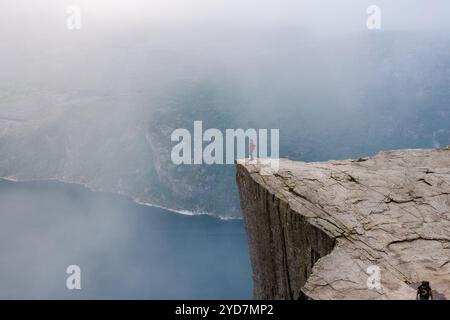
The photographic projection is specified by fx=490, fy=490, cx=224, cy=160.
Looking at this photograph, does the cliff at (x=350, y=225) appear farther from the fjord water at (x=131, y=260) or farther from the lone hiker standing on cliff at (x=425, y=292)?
the fjord water at (x=131, y=260)

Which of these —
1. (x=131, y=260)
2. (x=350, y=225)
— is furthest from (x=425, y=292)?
(x=131, y=260)

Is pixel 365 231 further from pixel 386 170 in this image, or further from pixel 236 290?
pixel 236 290

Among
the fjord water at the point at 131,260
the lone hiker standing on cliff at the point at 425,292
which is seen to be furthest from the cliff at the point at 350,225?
the fjord water at the point at 131,260

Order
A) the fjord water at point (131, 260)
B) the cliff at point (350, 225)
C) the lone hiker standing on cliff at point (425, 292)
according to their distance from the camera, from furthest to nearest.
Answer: the fjord water at point (131, 260), the cliff at point (350, 225), the lone hiker standing on cliff at point (425, 292)

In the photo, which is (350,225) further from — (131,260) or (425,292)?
(131,260)

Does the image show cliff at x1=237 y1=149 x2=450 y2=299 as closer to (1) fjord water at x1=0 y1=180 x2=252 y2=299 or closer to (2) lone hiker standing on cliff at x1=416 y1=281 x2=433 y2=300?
(2) lone hiker standing on cliff at x1=416 y1=281 x2=433 y2=300

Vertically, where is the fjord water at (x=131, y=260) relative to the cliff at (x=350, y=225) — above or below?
below
